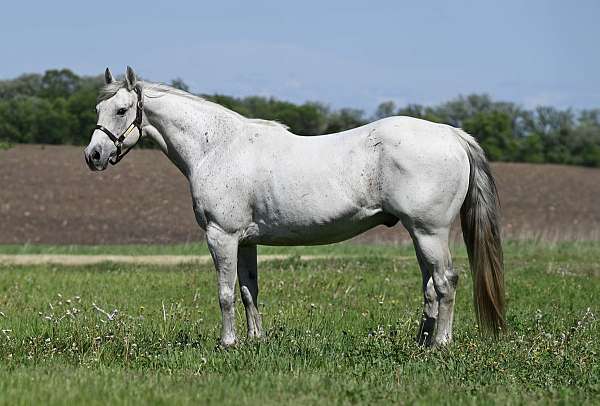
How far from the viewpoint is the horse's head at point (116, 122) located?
28.3ft

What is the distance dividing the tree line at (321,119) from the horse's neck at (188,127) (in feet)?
125

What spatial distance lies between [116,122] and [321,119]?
53.9 meters

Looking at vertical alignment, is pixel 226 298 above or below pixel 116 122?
below

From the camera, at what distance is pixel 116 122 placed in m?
8.73

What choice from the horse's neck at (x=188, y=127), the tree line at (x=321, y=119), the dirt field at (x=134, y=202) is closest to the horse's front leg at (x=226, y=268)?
the horse's neck at (x=188, y=127)

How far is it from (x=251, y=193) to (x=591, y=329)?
3779 millimetres

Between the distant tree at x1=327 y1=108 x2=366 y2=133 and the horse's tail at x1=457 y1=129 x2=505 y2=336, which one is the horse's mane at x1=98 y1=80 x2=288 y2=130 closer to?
the horse's tail at x1=457 y1=129 x2=505 y2=336

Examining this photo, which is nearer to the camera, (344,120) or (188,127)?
(188,127)

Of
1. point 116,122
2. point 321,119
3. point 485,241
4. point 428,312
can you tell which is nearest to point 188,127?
point 116,122

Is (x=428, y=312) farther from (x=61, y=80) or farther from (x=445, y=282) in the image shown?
(x=61, y=80)

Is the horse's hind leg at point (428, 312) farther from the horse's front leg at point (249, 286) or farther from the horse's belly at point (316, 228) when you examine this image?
the horse's front leg at point (249, 286)

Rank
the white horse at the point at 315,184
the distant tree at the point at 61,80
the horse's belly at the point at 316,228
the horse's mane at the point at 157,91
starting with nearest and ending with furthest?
the white horse at the point at 315,184 < the horse's belly at the point at 316,228 < the horse's mane at the point at 157,91 < the distant tree at the point at 61,80

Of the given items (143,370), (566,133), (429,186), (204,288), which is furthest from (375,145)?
(566,133)

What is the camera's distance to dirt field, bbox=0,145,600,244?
33.1 metres
